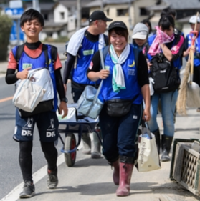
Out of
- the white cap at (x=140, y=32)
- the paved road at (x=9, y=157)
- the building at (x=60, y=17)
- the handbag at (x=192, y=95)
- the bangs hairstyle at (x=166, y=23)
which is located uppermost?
the building at (x=60, y=17)

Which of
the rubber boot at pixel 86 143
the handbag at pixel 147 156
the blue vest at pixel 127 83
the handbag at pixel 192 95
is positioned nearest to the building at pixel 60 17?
the handbag at pixel 192 95

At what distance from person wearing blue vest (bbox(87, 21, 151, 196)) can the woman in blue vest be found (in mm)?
1684

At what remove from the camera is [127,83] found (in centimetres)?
572

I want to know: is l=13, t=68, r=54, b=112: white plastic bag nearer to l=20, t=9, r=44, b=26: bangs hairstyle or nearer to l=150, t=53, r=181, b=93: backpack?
l=20, t=9, r=44, b=26: bangs hairstyle

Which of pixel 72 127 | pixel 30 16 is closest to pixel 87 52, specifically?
pixel 72 127

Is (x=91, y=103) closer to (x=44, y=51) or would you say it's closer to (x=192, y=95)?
(x=44, y=51)

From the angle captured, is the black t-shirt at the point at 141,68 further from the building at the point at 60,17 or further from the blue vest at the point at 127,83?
the building at the point at 60,17

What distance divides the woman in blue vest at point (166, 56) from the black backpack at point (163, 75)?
3cm

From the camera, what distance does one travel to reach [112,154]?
5957 millimetres

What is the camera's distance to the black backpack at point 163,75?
7426mm

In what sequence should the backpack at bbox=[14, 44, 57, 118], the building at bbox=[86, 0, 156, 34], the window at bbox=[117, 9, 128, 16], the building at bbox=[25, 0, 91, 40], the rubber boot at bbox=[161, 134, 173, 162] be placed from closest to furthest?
1. the backpack at bbox=[14, 44, 57, 118]
2. the rubber boot at bbox=[161, 134, 173, 162]
3. the building at bbox=[86, 0, 156, 34]
4. the window at bbox=[117, 9, 128, 16]
5. the building at bbox=[25, 0, 91, 40]

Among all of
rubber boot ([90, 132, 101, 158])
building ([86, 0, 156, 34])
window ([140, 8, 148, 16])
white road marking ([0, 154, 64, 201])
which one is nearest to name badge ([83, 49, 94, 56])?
rubber boot ([90, 132, 101, 158])

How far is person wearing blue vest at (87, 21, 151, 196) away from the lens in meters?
5.72

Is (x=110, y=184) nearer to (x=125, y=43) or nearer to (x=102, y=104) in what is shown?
(x=102, y=104)
